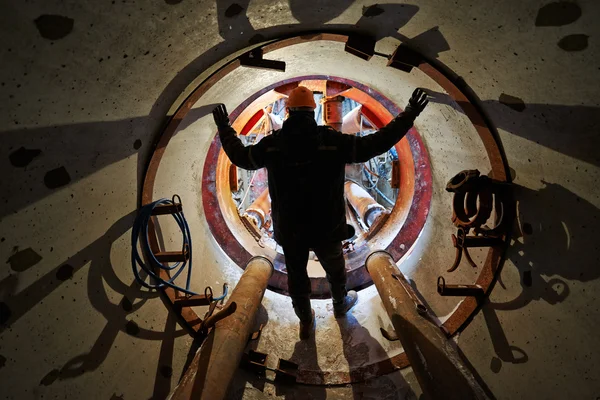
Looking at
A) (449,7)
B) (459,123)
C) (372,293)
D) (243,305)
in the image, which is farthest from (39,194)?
(372,293)

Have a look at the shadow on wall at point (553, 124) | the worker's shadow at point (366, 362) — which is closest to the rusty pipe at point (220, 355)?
the worker's shadow at point (366, 362)

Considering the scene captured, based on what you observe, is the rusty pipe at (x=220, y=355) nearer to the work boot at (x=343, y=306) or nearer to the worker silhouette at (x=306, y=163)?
the worker silhouette at (x=306, y=163)

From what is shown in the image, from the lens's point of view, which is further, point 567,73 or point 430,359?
point 430,359

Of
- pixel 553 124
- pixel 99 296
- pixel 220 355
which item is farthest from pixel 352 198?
pixel 99 296

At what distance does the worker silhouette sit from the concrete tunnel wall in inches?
21.2

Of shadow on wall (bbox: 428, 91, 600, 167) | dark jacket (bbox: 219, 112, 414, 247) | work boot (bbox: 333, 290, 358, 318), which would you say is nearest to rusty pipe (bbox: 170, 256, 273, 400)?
dark jacket (bbox: 219, 112, 414, 247)

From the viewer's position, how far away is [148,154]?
268 centimetres

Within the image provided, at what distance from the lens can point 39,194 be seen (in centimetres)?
174

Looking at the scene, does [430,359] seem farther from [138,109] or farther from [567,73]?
[138,109]

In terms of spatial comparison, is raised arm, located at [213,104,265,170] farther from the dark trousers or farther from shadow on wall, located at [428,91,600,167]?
shadow on wall, located at [428,91,600,167]

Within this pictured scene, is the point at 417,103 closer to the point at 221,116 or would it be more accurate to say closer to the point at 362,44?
the point at 362,44

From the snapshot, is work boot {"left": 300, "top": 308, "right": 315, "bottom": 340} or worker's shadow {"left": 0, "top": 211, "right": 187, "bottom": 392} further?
work boot {"left": 300, "top": 308, "right": 315, "bottom": 340}

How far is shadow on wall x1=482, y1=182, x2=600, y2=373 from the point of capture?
1874 mm

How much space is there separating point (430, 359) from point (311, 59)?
8.96 ft
